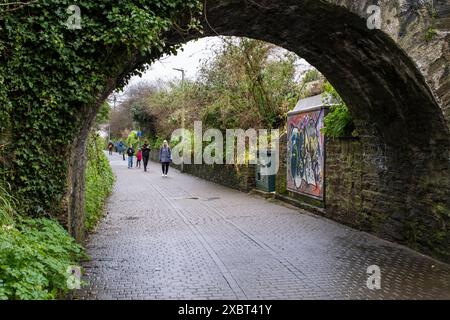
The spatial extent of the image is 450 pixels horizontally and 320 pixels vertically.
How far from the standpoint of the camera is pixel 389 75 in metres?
7.62

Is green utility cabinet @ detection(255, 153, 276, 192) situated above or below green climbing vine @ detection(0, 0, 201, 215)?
below

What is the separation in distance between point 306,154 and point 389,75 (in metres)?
4.98

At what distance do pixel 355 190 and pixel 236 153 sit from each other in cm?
811

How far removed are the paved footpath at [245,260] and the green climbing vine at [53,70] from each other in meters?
1.55

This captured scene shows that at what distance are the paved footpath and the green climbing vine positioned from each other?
1553 mm

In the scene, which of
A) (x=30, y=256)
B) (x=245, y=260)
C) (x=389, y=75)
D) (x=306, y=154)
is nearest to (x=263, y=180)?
(x=306, y=154)

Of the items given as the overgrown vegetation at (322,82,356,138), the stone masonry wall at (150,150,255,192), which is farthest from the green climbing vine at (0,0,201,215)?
the stone masonry wall at (150,150,255,192)

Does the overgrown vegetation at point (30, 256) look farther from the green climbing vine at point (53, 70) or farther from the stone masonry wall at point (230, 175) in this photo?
the stone masonry wall at point (230, 175)

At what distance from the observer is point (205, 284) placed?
5.74 m

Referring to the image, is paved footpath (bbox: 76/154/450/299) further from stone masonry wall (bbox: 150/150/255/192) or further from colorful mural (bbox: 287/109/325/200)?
stone masonry wall (bbox: 150/150/255/192)

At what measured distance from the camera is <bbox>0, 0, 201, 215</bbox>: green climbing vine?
18.9 feet

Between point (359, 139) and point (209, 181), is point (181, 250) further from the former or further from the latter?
point (209, 181)

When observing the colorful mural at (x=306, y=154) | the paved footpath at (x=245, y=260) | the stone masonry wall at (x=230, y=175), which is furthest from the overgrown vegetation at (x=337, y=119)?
the stone masonry wall at (x=230, y=175)

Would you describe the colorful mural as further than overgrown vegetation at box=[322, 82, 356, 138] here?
Yes
